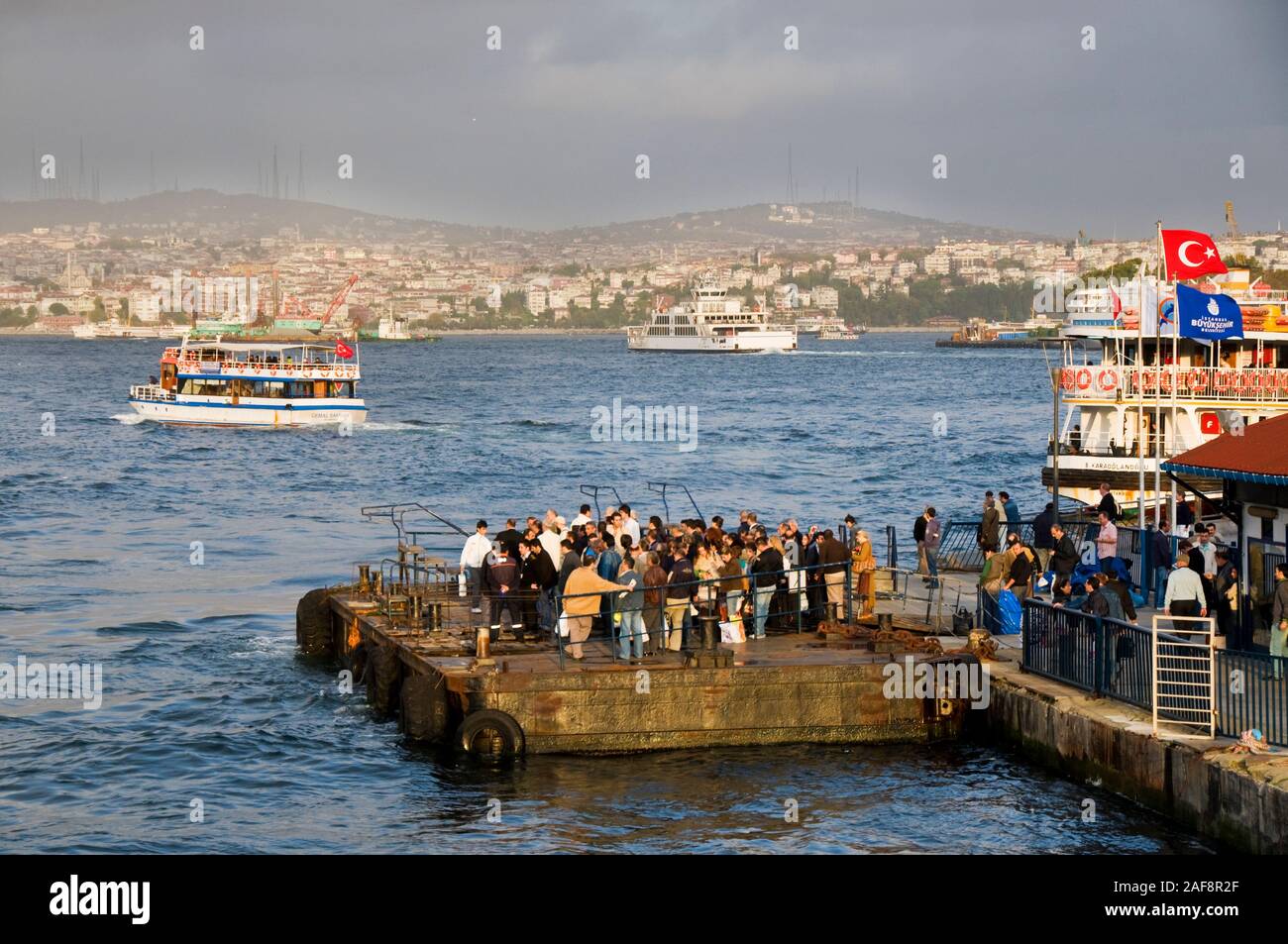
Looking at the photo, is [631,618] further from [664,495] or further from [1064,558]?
[664,495]

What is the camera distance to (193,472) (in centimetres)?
6606

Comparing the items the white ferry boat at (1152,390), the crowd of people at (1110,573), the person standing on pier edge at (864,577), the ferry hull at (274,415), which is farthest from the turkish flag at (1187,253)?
the ferry hull at (274,415)

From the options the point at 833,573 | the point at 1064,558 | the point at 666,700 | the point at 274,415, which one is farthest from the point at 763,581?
the point at 274,415

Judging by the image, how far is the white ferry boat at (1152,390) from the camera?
39250 millimetres

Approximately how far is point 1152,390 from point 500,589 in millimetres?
24278

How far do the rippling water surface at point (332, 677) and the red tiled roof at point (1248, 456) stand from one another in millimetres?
4389

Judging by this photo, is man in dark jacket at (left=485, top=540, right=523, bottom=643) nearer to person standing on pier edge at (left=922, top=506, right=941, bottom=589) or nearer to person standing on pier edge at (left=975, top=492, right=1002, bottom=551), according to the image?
person standing on pier edge at (left=922, top=506, right=941, bottom=589)

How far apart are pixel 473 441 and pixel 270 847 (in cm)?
6531

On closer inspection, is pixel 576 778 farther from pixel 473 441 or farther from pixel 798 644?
pixel 473 441

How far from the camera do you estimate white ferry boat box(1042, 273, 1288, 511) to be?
129ft

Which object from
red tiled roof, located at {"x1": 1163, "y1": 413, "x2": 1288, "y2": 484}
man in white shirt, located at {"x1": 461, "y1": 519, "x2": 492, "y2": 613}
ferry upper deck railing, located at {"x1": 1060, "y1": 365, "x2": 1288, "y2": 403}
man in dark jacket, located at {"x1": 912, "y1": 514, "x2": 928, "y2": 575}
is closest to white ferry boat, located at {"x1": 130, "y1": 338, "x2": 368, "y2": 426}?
ferry upper deck railing, located at {"x1": 1060, "y1": 365, "x2": 1288, "y2": 403}

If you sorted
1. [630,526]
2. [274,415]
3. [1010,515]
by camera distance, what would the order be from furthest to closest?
[274,415], [1010,515], [630,526]

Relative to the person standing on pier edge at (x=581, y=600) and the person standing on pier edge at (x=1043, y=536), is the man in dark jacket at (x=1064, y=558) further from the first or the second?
the person standing on pier edge at (x=581, y=600)

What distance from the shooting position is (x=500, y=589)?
2136 cm
